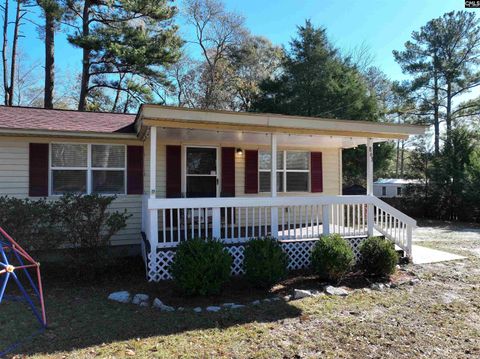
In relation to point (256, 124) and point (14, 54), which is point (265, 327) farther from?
point (14, 54)

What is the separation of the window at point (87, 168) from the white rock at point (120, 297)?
3222 mm

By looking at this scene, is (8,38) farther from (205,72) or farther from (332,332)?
(332,332)

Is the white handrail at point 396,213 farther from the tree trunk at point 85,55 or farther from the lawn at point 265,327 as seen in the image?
the tree trunk at point 85,55

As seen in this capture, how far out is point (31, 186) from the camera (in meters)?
7.31

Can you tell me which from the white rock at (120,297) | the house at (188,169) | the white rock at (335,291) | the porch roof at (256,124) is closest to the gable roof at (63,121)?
the house at (188,169)

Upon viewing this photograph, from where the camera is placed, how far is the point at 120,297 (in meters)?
5.12

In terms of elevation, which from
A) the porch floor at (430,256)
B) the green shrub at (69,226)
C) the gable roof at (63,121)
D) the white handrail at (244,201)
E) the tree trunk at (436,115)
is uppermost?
the tree trunk at (436,115)

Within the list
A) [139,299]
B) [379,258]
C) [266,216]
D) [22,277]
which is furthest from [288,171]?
[22,277]

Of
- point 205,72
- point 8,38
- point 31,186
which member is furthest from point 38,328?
point 8,38

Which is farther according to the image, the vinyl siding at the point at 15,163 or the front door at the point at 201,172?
the front door at the point at 201,172

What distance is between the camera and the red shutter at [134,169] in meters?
8.01

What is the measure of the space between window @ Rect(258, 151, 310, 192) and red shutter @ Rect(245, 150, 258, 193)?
0.67 feet

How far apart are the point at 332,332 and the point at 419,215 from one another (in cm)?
1693

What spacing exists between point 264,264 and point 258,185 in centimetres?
437
